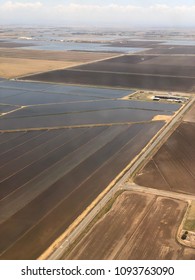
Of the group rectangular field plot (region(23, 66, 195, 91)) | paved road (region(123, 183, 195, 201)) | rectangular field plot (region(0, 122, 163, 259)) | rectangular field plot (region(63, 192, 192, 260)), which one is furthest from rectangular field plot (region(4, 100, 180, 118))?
rectangular field plot (region(63, 192, 192, 260))

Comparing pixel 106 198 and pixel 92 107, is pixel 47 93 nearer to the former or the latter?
pixel 92 107

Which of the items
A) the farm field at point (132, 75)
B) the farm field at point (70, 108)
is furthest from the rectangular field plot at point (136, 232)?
the farm field at point (132, 75)

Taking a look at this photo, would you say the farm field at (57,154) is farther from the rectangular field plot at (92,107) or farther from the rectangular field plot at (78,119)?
the rectangular field plot at (92,107)

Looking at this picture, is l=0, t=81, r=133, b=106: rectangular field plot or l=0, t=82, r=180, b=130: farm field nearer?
l=0, t=82, r=180, b=130: farm field

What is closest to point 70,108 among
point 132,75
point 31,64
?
point 132,75

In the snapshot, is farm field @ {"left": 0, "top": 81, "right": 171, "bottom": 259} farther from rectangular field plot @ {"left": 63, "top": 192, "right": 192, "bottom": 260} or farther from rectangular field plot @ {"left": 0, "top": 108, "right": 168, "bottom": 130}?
rectangular field plot @ {"left": 63, "top": 192, "right": 192, "bottom": 260}

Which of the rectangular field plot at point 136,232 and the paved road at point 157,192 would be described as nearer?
the rectangular field plot at point 136,232
